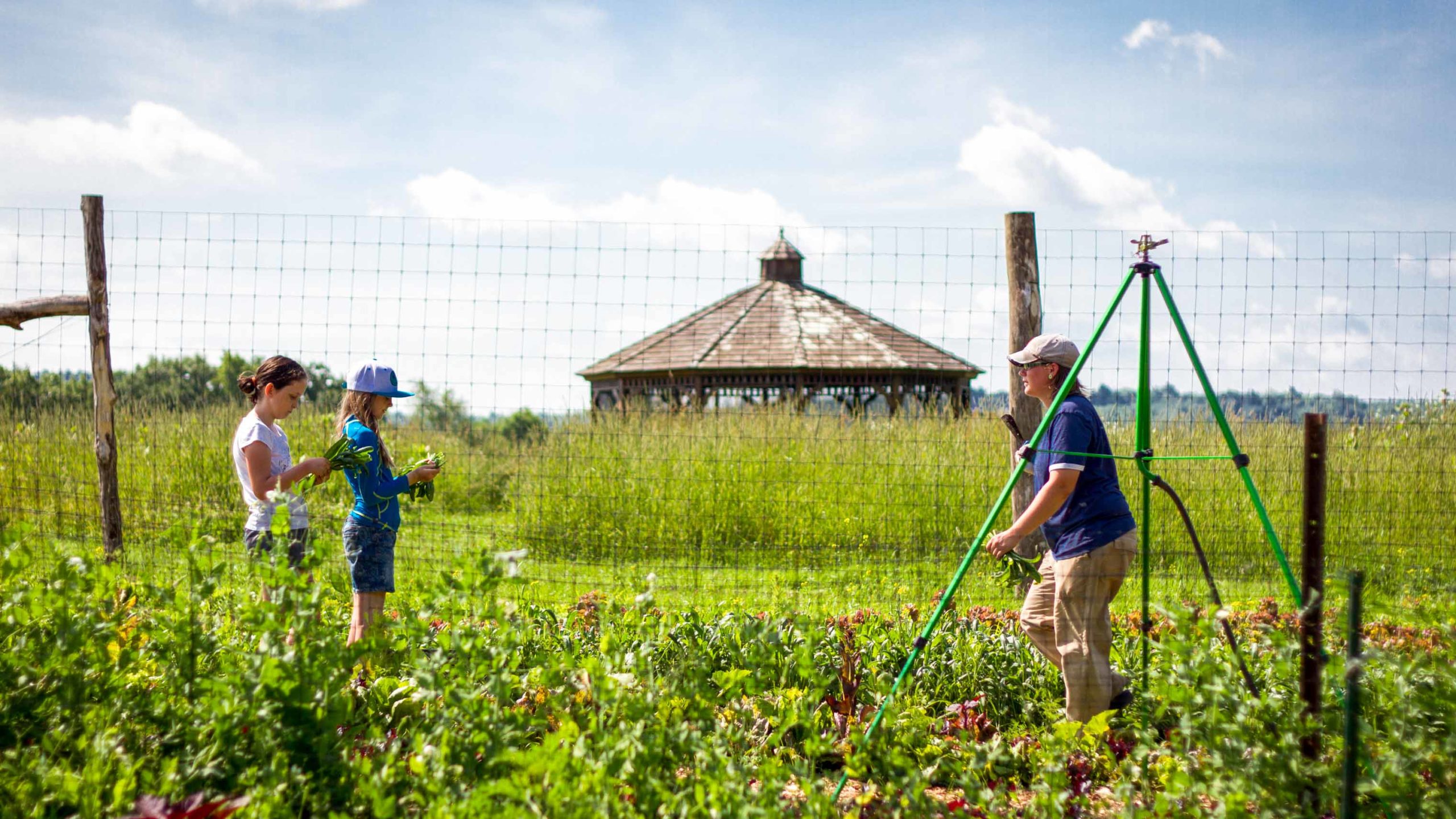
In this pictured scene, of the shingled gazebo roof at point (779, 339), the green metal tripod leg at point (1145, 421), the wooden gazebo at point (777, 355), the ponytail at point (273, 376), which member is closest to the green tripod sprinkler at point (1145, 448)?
the green metal tripod leg at point (1145, 421)

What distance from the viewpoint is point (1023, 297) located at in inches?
188

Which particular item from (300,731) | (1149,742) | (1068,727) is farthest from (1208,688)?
(300,731)

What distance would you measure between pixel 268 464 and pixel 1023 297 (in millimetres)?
3627

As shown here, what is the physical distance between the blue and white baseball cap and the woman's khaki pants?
272 cm

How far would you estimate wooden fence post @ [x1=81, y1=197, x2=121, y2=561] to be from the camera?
558 centimetres

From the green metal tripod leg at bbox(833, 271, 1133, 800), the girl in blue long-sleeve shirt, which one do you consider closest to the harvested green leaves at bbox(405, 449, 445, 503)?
the girl in blue long-sleeve shirt

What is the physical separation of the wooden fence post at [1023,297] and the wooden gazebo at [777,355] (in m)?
9.80

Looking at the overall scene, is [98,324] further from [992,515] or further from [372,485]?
[992,515]

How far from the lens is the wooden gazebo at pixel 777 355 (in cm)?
1773

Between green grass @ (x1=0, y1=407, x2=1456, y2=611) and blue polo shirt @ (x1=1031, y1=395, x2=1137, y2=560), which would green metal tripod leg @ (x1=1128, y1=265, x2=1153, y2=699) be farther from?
green grass @ (x1=0, y1=407, x2=1456, y2=611)

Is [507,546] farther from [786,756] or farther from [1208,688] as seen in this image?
[1208,688]

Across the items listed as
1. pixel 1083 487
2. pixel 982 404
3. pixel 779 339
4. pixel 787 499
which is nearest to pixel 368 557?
pixel 1083 487

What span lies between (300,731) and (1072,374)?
266 centimetres

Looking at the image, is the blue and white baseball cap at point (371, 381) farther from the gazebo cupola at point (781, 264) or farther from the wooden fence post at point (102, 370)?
the gazebo cupola at point (781, 264)
